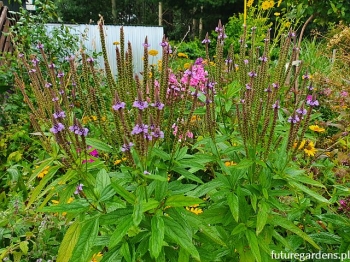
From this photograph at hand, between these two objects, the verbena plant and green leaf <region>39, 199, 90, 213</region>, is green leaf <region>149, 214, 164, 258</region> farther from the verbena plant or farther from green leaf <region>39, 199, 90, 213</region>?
green leaf <region>39, 199, 90, 213</region>

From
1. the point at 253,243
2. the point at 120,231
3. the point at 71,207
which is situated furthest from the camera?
the point at 253,243

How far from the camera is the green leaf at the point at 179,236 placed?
1186mm

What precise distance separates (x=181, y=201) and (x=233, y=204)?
0.26 m

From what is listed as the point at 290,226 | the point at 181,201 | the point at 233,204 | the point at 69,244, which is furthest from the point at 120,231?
the point at 290,226

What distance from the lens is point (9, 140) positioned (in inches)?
154

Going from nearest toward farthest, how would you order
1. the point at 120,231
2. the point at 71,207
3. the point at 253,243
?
the point at 120,231
the point at 71,207
the point at 253,243

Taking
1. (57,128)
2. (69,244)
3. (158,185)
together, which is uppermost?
(57,128)

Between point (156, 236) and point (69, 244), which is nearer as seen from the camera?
point (156, 236)

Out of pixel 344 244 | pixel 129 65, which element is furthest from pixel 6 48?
pixel 344 244

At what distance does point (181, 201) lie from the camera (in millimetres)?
1243

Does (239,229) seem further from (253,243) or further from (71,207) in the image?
(71,207)

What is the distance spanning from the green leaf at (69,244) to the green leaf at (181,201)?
0.40 m

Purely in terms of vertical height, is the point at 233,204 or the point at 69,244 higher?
the point at 233,204

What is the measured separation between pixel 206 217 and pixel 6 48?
19.2 ft
